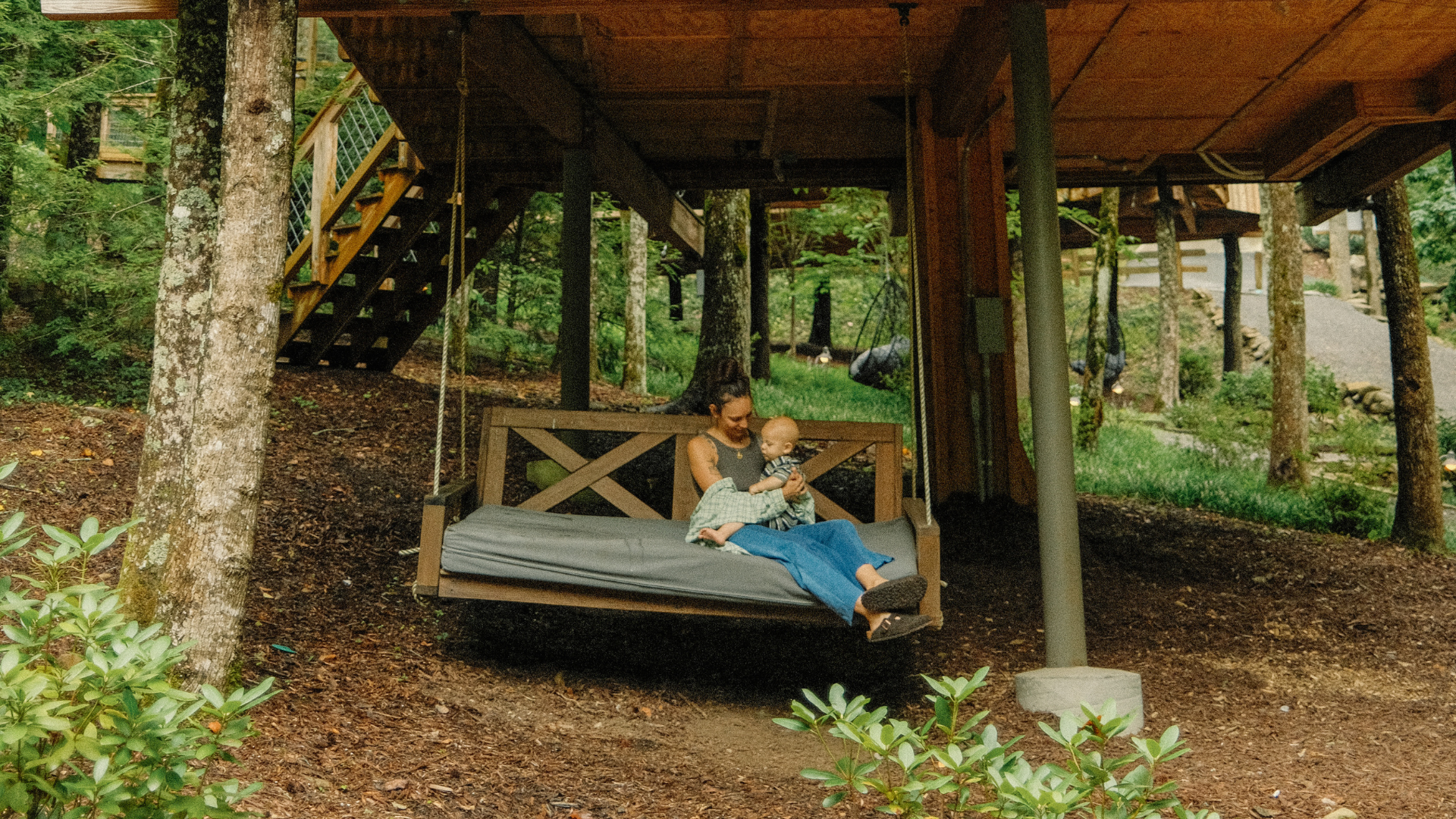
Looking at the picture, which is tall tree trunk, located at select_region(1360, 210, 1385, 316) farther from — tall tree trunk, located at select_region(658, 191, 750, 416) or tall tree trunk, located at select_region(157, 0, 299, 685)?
tall tree trunk, located at select_region(157, 0, 299, 685)

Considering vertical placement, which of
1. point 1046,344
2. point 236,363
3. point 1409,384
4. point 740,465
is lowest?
point 740,465

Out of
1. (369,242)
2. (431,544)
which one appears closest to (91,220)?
(369,242)

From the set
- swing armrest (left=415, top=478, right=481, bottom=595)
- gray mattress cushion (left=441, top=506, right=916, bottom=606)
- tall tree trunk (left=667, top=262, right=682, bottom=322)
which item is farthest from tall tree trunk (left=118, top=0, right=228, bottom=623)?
tall tree trunk (left=667, top=262, right=682, bottom=322)

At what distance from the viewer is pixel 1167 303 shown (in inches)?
588

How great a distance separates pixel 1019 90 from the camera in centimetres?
423

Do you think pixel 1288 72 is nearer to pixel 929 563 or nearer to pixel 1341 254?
pixel 929 563

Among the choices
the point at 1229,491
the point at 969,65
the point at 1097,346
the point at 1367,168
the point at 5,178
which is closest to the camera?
the point at 969,65

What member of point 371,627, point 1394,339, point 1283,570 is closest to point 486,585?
point 371,627

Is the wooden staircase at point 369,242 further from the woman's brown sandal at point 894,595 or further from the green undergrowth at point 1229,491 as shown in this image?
the green undergrowth at point 1229,491

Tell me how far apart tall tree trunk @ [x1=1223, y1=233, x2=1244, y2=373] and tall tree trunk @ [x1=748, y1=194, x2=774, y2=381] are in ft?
23.8

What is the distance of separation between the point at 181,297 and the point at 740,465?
7.36ft

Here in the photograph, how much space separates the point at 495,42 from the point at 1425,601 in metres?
6.25

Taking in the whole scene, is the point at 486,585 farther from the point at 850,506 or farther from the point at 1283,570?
the point at 1283,570

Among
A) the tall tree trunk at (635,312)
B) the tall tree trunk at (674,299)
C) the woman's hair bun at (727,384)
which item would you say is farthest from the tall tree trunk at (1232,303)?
the woman's hair bun at (727,384)
